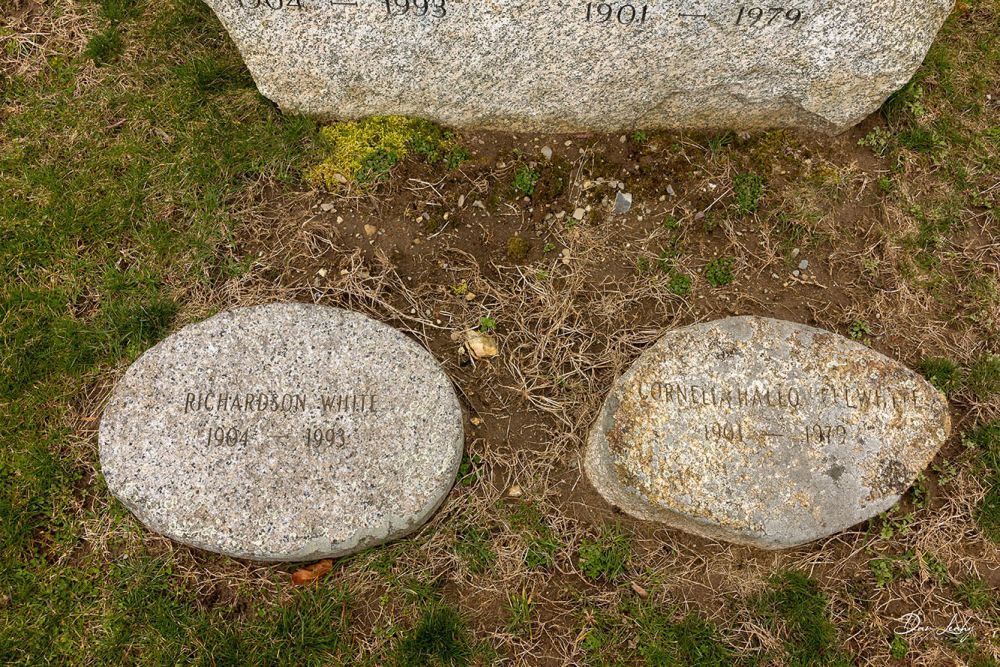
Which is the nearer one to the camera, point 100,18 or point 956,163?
point 956,163

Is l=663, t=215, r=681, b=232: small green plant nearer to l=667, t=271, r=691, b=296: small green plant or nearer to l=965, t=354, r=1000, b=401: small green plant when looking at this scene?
l=667, t=271, r=691, b=296: small green plant

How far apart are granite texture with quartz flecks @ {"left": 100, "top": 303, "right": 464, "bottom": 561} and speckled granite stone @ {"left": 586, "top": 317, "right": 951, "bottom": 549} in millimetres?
708

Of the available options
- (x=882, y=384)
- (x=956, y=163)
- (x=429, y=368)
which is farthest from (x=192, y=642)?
(x=956, y=163)

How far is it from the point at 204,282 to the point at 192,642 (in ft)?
4.67

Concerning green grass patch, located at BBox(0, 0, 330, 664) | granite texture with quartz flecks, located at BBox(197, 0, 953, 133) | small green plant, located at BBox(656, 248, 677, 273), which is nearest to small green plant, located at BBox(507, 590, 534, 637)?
green grass patch, located at BBox(0, 0, 330, 664)

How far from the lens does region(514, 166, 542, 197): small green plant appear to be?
3021 millimetres

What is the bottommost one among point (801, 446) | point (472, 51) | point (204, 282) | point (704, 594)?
point (704, 594)

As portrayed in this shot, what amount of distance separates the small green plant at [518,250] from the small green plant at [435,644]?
4.78 ft

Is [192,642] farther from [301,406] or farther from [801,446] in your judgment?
[801,446]

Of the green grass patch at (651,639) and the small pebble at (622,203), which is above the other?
the small pebble at (622,203)

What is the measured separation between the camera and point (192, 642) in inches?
98.3

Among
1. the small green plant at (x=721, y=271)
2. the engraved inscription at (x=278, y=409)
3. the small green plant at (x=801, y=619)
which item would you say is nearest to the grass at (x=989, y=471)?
the small green plant at (x=801, y=619)

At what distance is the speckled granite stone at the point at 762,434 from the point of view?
8.09 ft

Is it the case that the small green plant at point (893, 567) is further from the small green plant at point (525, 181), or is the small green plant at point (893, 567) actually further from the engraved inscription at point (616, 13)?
the engraved inscription at point (616, 13)
